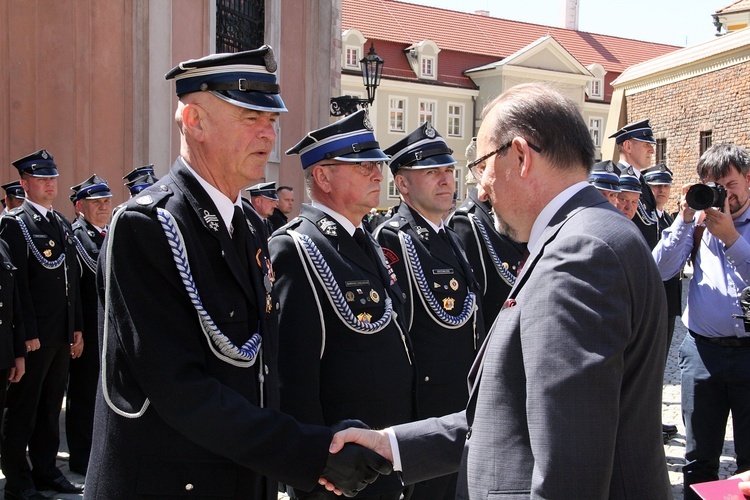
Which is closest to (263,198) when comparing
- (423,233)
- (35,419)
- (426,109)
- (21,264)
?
(21,264)

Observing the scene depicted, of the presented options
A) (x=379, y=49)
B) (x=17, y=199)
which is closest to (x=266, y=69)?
(x=17, y=199)

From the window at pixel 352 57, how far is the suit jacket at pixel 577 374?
3810cm

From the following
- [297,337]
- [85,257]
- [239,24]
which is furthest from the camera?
[239,24]

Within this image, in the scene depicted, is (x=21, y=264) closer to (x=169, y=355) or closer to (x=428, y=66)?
(x=169, y=355)

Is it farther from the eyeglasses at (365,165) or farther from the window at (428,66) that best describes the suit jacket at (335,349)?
the window at (428,66)

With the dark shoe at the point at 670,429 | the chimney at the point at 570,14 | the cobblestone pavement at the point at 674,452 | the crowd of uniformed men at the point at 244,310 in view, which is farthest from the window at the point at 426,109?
the crowd of uniformed men at the point at 244,310

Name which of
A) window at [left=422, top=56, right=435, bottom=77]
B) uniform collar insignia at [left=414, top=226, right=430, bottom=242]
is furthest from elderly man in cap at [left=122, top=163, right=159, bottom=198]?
window at [left=422, top=56, right=435, bottom=77]

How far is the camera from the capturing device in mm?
4328

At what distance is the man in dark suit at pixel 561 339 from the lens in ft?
6.02

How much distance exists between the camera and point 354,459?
2.68 m

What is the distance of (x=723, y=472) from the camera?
5996 millimetres

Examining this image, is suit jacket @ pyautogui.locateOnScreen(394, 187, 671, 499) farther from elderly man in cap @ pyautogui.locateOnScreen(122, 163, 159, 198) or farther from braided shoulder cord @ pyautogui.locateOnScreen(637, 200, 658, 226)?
elderly man in cap @ pyautogui.locateOnScreen(122, 163, 159, 198)

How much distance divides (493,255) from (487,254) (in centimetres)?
6

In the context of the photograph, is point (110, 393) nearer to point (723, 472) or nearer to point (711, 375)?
point (711, 375)
